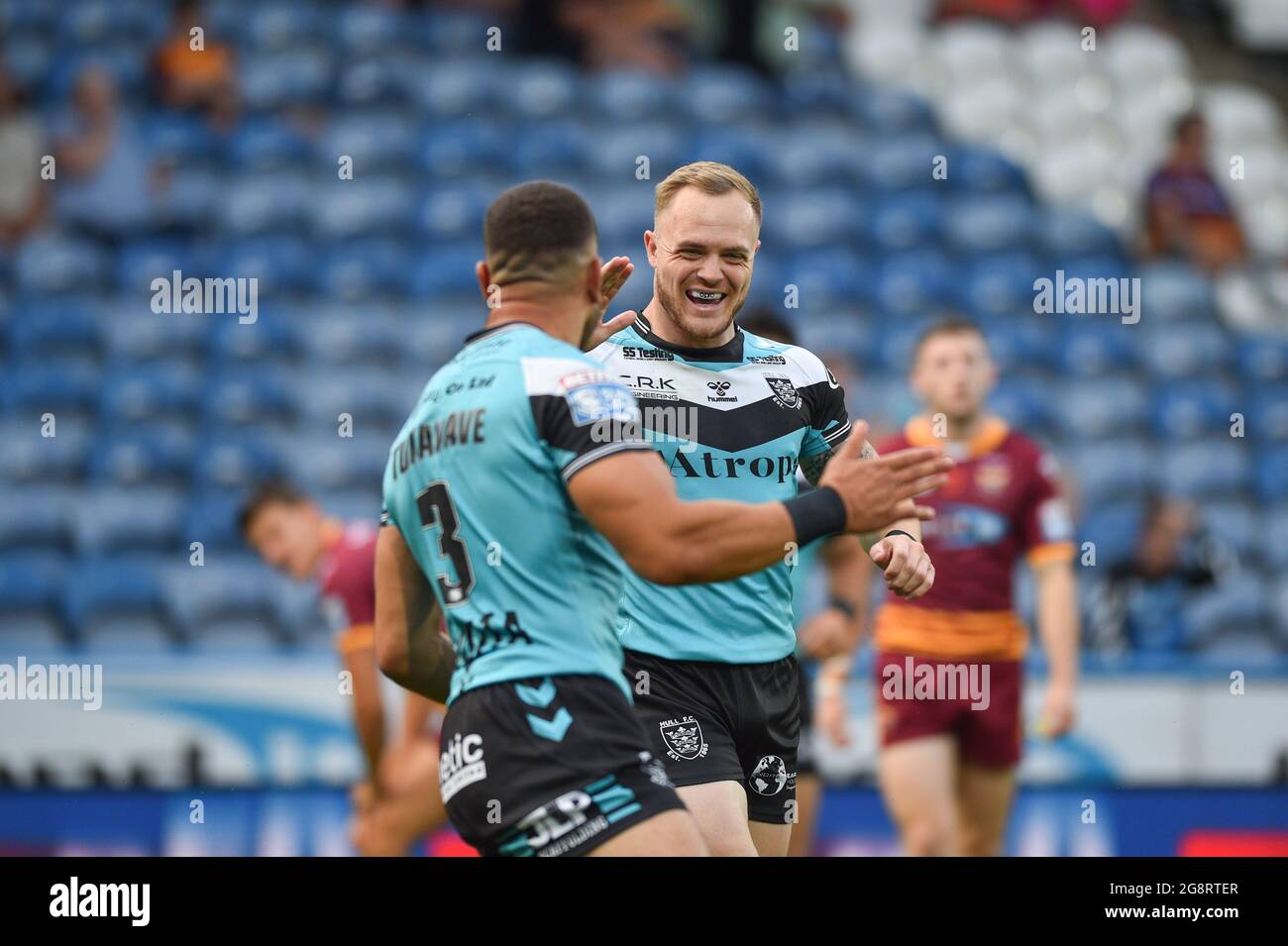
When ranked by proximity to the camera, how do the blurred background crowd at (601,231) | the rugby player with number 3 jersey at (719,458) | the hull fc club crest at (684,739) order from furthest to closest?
the blurred background crowd at (601,231)
the rugby player with number 3 jersey at (719,458)
the hull fc club crest at (684,739)

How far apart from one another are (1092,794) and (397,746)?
12.0 ft

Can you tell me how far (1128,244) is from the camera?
13547mm

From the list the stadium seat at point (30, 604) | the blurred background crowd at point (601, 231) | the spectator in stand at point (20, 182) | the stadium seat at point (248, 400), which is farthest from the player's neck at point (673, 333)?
the spectator in stand at point (20, 182)

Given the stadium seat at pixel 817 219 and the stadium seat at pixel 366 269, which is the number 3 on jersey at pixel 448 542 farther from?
the stadium seat at pixel 817 219

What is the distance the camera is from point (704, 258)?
477cm

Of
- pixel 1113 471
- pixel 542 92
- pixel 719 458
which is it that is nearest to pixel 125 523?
pixel 542 92

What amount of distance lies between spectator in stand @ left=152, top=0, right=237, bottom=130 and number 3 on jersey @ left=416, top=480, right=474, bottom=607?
1063 centimetres

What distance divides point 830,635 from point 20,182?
890 cm

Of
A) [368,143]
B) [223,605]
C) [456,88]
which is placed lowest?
[223,605]

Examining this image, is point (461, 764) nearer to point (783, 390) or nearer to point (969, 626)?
point (783, 390)

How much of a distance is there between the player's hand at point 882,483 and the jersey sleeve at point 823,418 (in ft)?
3.82

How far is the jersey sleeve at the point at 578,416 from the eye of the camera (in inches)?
139
